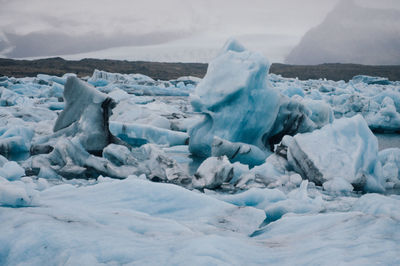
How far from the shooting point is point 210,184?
4047 millimetres

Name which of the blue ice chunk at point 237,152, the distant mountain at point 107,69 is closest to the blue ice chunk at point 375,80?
the distant mountain at point 107,69

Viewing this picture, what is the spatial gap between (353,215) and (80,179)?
10.2 ft

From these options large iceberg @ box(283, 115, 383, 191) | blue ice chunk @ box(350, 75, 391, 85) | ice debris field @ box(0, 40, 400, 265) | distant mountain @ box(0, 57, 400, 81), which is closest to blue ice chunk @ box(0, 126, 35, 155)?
ice debris field @ box(0, 40, 400, 265)

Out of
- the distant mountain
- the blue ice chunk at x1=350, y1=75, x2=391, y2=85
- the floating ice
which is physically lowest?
Result: the blue ice chunk at x1=350, y1=75, x2=391, y2=85

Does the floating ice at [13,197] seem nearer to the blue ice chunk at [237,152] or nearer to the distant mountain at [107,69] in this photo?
the blue ice chunk at [237,152]

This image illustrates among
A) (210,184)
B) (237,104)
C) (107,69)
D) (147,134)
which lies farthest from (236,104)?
(107,69)

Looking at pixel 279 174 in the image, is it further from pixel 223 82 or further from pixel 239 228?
pixel 239 228

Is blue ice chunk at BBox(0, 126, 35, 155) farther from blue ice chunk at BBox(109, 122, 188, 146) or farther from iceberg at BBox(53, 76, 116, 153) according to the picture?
blue ice chunk at BBox(109, 122, 188, 146)

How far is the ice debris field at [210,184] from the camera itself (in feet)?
5.22

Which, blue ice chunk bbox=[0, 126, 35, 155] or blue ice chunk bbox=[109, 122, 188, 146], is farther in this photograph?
blue ice chunk bbox=[109, 122, 188, 146]

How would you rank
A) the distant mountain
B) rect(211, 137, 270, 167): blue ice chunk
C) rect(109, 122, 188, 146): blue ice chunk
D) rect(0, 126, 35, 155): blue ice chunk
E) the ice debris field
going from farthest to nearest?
the distant mountain < rect(109, 122, 188, 146): blue ice chunk < rect(0, 126, 35, 155): blue ice chunk < rect(211, 137, 270, 167): blue ice chunk < the ice debris field

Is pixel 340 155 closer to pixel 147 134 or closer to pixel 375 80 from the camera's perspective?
pixel 147 134

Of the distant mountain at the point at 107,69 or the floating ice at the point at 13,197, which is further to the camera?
the distant mountain at the point at 107,69

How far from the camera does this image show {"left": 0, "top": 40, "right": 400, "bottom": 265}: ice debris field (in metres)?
1.59
